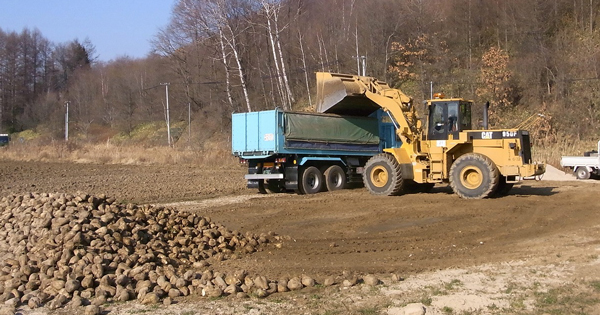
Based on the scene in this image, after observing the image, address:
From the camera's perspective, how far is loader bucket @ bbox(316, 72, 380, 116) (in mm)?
20234

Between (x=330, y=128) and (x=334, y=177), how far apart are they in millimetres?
1651

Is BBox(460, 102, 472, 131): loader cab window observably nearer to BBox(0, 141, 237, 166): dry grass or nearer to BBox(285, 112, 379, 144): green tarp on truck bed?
BBox(285, 112, 379, 144): green tarp on truck bed

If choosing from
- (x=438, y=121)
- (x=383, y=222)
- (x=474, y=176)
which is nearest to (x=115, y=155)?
(x=438, y=121)

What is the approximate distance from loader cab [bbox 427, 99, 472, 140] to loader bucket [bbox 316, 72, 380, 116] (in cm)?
280

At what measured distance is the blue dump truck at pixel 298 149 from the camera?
20.4 metres

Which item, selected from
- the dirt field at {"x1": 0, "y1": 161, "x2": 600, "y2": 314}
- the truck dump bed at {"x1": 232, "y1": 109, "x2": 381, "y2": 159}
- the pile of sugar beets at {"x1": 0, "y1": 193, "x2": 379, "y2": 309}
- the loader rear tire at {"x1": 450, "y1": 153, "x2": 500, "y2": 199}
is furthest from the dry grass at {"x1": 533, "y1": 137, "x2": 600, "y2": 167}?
the pile of sugar beets at {"x1": 0, "y1": 193, "x2": 379, "y2": 309}

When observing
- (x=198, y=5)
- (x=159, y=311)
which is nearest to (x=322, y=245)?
(x=159, y=311)

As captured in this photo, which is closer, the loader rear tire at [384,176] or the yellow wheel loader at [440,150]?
the yellow wheel loader at [440,150]

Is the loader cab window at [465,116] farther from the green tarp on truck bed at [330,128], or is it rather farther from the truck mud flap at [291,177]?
the truck mud flap at [291,177]

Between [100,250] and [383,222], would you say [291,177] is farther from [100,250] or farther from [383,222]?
[100,250]

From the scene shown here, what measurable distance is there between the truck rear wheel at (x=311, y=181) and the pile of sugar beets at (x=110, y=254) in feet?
28.2

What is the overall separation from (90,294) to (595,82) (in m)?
38.7

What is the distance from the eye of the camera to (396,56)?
2021 inches

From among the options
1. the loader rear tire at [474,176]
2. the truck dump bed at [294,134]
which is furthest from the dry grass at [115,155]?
the loader rear tire at [474,176]
